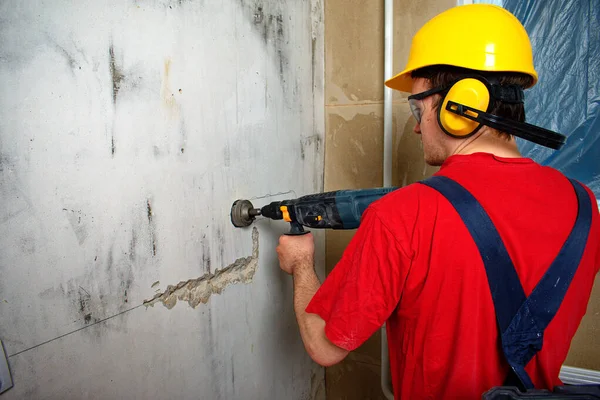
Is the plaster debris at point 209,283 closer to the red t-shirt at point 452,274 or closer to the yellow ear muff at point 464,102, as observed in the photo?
the red t-shirt at point 452,274

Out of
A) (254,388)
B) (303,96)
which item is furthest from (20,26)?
(254,388)

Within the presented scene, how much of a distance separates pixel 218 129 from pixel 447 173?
0.76 meters

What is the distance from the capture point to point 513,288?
76 centimetres

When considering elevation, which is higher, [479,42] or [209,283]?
[479,42]

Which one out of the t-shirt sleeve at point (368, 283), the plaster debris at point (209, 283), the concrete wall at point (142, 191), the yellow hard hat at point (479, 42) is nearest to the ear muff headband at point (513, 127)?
the yellow hard hat at point (479, 42)

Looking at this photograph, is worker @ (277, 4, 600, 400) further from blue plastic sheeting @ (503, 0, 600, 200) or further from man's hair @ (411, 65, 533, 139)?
blue plastic sheeting @ (503, 0, 600, 200)

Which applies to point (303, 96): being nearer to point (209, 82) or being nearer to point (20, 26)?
point (209, 82)

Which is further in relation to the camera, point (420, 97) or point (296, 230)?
point (296, 230)

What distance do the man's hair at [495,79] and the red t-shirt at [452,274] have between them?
0.38ft

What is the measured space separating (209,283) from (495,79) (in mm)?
1035

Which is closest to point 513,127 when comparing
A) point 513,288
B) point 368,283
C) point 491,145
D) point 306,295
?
point 491,145

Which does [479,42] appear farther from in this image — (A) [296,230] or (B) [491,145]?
(A) [296,230]

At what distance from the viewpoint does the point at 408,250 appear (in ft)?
2.54

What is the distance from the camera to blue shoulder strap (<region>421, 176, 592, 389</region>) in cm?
75
